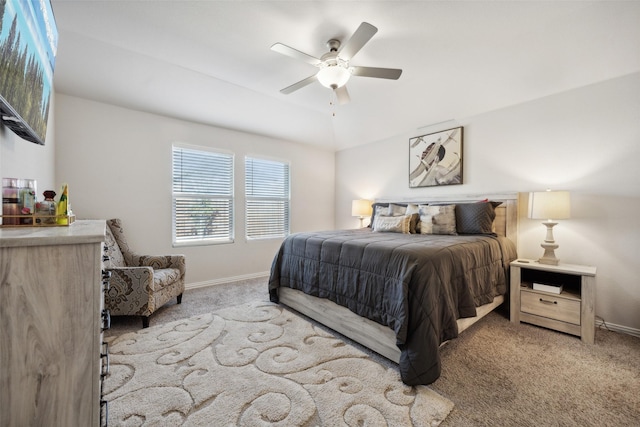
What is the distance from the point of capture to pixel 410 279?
1743 millimetres

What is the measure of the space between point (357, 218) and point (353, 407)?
3734 millimetres

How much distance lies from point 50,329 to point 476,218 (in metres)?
3.42

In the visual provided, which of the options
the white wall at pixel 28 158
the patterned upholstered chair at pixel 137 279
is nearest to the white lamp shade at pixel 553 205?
the patterned upholstered chair at pixel 137 279

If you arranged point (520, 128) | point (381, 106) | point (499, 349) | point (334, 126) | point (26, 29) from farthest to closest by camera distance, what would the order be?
point (334, 126) → point (381, 106) → point (520, 128) → point (499, 349) → point (26, 29)

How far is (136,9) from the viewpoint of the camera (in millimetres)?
2084

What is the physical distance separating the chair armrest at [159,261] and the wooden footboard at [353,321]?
1.27m

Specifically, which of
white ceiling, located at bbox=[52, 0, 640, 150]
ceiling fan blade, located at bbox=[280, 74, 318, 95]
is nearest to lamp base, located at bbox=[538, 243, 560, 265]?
white ceiling, located at bbox=[52, 0, 640, 150]

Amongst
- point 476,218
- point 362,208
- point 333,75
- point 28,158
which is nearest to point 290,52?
point 333,75

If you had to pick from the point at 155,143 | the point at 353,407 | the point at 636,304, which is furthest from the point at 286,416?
the point at 155,143

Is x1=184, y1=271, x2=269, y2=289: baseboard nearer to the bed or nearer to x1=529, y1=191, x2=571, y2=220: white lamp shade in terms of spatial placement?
the bed

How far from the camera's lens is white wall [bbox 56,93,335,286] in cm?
296

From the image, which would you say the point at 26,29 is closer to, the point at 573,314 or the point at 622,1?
A: the point at 622,1

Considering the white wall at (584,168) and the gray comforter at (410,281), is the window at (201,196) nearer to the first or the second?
the gray comforter at (410,281)

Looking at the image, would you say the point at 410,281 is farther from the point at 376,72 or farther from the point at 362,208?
the point at 362,208
